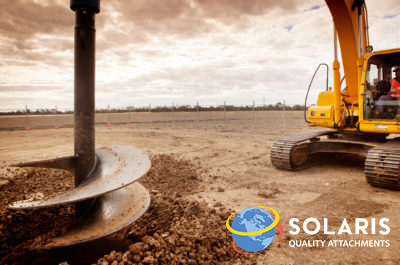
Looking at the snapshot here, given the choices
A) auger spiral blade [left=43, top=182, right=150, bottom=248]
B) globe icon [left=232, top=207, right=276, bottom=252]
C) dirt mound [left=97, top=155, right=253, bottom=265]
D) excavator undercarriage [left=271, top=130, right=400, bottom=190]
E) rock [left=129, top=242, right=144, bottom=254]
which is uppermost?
excavator undercarriage [left=271, top=130, right=400, bottom=190]

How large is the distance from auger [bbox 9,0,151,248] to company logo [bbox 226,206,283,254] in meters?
1.12

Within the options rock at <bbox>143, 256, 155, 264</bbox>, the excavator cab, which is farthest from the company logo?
the excavator cab

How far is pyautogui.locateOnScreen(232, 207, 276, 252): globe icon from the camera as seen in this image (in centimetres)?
284

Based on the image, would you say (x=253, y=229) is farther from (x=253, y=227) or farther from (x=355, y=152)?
(x=355, y=152)

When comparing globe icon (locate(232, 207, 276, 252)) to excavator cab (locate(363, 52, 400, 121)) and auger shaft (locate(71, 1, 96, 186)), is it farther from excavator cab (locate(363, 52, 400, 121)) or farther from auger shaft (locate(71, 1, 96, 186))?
excavator cab (locate(363, 52, 400, 121))

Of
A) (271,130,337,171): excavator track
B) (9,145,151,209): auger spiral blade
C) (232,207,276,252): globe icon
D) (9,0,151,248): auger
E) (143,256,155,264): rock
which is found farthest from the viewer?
(271,130,337,171): excavator track

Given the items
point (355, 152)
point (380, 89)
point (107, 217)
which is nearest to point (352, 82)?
point (380, 89)

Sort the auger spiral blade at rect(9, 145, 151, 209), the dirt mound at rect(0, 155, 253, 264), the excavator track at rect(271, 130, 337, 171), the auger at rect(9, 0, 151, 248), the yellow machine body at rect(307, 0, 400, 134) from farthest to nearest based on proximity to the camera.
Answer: the excavator track at rect(271, 130, 337, 171) → the yellow machine body at rect(307, 0, 400, 134) → the auger at rect(9, 0, 151, 248) → the dirt mound at rect(0, 155, 253, 264) → the auger spiral blade at rect(9, 145, 151, 209)

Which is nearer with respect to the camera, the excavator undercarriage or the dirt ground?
the dirt ground

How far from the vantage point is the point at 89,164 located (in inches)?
116

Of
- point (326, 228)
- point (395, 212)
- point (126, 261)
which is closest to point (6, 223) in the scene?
point (126, 261)

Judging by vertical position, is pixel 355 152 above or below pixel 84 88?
below

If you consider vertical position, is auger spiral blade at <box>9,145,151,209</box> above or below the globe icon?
above

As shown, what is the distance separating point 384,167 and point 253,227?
305 cm
